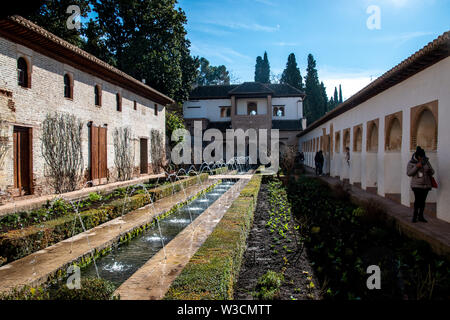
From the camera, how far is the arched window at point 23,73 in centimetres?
976

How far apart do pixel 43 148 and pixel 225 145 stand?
2330cm

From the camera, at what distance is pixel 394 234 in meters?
6.41

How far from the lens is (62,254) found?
190 inches

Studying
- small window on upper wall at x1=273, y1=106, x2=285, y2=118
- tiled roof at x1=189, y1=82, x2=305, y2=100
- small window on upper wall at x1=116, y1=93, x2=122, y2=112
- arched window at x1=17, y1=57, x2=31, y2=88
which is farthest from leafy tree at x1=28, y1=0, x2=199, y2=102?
arched window at x1=17, y1=57, x2=31, y2=88

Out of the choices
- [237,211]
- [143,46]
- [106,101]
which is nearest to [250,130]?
[143,46]

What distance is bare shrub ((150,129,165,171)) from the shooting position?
20172 millimetres

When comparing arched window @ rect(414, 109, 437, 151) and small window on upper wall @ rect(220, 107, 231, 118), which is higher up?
small window on upper wall @ rect(220, 107, 231, 118)

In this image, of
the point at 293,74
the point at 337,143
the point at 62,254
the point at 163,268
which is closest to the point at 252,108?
the point at 293,74

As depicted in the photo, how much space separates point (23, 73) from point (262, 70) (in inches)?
2093

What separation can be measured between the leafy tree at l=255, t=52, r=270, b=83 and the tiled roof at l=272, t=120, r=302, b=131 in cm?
2498

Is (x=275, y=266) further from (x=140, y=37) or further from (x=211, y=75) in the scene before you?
(x=211, y=75)

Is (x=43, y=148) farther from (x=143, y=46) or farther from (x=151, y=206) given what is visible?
(x=143, y=46)

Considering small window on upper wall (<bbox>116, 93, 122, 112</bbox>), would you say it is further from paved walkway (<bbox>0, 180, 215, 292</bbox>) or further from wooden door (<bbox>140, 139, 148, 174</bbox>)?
paved walkway (<bbox>0, 180, 215, 292</bbox>)

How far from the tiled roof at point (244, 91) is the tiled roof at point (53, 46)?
1862 centimetres
